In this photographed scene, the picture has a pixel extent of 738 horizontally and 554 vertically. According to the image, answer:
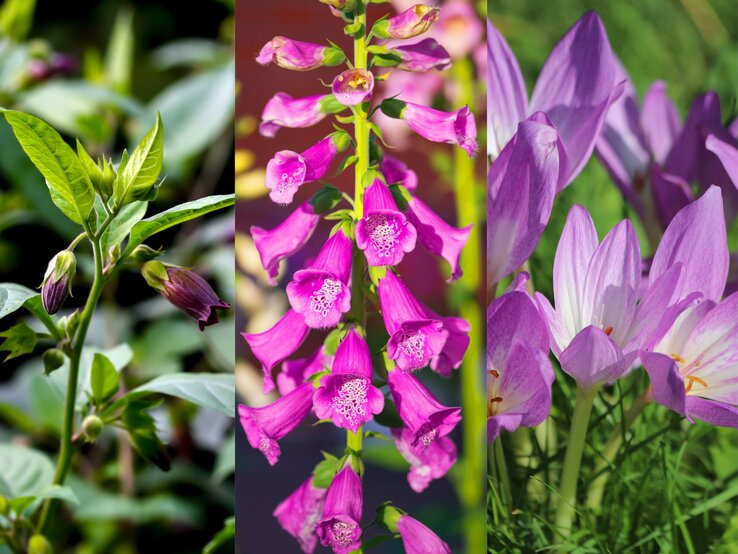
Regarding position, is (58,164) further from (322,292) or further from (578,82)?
(578,82)

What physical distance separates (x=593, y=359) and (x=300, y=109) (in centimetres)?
14

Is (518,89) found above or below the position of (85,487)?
above

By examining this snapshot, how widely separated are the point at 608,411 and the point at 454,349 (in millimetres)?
75

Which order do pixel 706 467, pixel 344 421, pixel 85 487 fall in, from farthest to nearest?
pixel 85 487, pixel 706 467, pixel 344 421

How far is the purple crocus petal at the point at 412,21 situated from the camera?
→ 0.30 metres

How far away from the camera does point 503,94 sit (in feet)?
1.20

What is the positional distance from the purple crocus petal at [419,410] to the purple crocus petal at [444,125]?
8 cm

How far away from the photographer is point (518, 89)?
14.4 inches

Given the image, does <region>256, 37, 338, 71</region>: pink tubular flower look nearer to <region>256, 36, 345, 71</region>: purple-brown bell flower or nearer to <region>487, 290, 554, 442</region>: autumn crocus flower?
<region>256, 36, 345, 71</region>: purple-brown bell flower

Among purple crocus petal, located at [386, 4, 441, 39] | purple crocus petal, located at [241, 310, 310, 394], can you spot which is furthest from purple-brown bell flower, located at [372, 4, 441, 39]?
purple crocus petal, located at [241, 310, 310, 394]

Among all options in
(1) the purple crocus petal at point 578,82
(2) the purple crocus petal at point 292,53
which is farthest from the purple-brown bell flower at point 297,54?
(1) the purple crocus petal at point 578,82

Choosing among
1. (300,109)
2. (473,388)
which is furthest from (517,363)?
(300,109)

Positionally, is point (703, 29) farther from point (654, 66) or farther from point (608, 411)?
point (608, 411)

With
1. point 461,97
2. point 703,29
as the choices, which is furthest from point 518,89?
point 703,29
